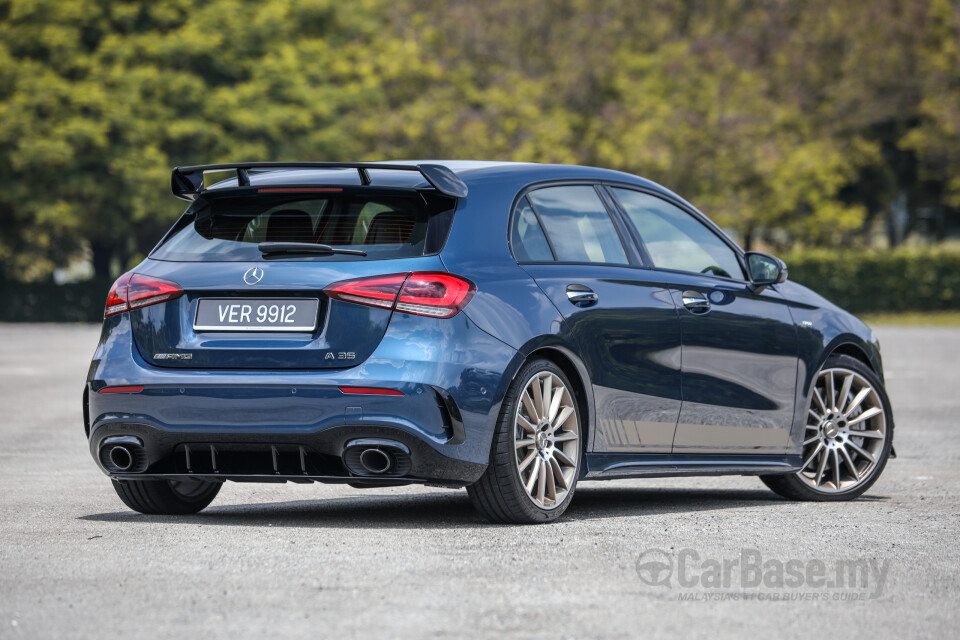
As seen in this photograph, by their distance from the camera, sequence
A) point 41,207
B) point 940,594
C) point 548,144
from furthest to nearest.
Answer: point 548,144
point 41,207
point 940,594

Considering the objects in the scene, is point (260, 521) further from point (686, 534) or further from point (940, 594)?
point (940, 594)

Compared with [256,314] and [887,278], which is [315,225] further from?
[887,278]

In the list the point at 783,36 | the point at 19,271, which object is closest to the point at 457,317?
the point at 783,36

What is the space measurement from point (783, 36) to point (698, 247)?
47.5 meters

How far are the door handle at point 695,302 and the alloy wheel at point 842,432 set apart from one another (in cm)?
113

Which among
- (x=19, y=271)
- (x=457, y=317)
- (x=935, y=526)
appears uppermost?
(x=457, y=317)

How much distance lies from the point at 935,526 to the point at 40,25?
41853 millimetres

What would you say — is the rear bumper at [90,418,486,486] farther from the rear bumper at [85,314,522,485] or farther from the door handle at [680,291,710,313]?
the door handle at [680,291,710,313]

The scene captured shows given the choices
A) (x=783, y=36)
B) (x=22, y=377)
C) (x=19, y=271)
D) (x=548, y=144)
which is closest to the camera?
(x=22, y=377)

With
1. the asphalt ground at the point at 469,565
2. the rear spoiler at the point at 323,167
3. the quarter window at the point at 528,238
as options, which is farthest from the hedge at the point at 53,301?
the quarter window at the point at 528,238

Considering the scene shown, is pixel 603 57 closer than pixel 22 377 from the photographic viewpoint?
No

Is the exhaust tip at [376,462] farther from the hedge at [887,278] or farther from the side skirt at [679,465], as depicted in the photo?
the hedge at [887,278]

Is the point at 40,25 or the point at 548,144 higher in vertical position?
the point at 40,25

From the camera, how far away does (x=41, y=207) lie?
45.0 m
